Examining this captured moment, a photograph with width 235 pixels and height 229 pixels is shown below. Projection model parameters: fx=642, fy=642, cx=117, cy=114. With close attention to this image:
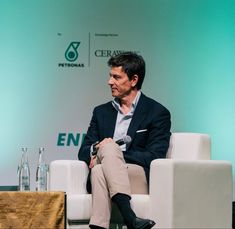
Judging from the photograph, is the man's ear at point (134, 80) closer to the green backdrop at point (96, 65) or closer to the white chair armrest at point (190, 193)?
the white chair armrest at point (190, 193)

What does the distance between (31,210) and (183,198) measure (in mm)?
820

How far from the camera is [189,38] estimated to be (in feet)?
19.4

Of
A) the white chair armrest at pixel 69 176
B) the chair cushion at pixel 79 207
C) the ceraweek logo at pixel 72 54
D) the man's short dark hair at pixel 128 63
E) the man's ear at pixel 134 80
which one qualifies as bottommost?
the chair cushion at pixel 79 207

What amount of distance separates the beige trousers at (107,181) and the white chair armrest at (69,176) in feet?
0.94

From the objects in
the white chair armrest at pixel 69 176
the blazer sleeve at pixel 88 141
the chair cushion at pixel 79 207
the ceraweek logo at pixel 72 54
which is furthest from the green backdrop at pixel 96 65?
the chair cushion at pixel 79 207

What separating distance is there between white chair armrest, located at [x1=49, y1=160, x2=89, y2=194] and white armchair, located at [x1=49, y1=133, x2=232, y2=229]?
0.13m

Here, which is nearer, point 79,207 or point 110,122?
point 79,207

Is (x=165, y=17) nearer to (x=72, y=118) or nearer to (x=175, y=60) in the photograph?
(x=175, y=60)

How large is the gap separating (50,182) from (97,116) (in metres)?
0.52

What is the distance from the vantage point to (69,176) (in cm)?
387

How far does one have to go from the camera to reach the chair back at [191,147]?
3885mm

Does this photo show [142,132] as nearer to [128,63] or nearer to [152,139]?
[152,139]

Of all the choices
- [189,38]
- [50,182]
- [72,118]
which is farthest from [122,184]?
[189,38]

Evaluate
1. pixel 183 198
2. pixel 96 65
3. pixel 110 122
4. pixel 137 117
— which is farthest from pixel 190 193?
pixel 96 65
